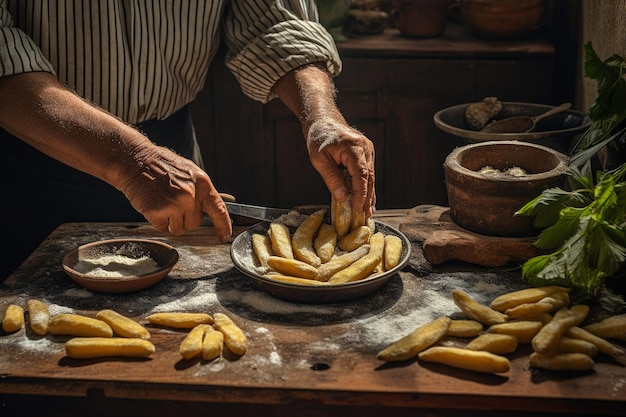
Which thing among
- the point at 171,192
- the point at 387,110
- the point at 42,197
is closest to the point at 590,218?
the point at 171,192

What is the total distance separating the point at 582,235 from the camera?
7.25ft

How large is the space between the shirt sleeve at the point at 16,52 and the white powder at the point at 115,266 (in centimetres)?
66

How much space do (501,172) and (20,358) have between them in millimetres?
1686

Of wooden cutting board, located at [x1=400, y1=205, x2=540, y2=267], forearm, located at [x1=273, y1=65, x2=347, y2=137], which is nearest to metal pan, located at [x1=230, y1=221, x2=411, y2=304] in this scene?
wooden cutting board, located at [x1=400, y1=205, x2=540, y2=267]

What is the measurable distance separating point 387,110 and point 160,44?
1680 mm

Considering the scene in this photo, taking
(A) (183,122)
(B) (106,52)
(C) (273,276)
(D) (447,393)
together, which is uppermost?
(B) (106,52)

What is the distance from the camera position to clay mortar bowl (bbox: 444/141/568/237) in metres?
2.57

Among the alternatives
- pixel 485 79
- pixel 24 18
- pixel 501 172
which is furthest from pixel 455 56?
pixel 24 18

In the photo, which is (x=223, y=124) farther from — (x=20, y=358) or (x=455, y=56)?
(x=20, y=358)

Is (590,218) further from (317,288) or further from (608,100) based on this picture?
(317,288)

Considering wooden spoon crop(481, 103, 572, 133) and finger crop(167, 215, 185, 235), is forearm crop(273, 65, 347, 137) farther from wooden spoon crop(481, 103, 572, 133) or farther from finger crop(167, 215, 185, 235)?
wooden spoon crop(481, 103, 572, 133)

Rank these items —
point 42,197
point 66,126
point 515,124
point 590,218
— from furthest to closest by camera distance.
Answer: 1. point 515,124
2. point 42,197
3. point 66,126
4. point 590,218

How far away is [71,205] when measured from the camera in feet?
11.0

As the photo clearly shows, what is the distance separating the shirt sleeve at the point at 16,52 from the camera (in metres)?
2.61
